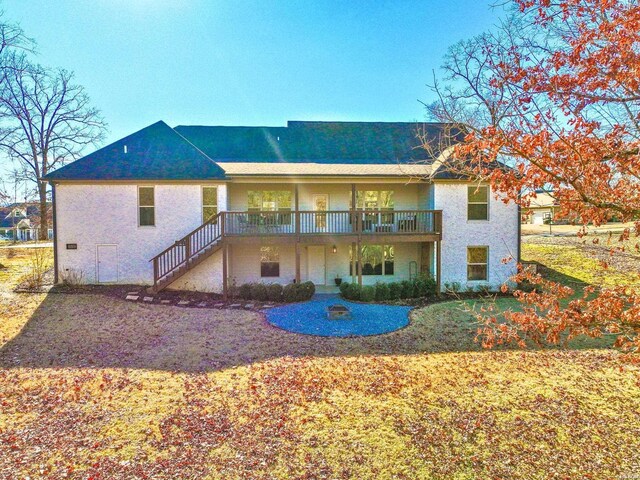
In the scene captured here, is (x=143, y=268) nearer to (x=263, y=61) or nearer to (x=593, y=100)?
(x=263, y=61)

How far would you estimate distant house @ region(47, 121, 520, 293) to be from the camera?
15.1m

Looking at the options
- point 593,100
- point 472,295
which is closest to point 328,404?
point 593,100

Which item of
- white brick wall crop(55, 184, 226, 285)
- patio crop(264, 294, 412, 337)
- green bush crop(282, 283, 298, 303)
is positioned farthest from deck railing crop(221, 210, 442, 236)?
patio crop(264, 294, 412, 337)

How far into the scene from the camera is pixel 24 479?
411cm

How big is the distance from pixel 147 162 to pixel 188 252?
4.97 m

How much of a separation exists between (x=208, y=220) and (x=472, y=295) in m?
12.0

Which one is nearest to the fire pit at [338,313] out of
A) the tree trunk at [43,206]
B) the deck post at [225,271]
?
the deck post at [225,271]

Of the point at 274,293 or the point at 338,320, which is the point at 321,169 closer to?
the point at 274,293

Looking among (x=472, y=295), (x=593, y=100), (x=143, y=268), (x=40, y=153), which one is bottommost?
(x=472, y=295)

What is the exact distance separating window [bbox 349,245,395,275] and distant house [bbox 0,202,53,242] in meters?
28.5

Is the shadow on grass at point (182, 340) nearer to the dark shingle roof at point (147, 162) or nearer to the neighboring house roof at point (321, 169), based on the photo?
the dark shingle roof at point (147, 162)

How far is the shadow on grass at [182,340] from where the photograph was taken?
319 inches

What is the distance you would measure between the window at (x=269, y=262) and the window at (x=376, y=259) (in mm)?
3567

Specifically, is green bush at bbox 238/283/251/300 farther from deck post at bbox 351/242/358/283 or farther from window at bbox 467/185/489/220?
window at bbox 467/185/489/220
